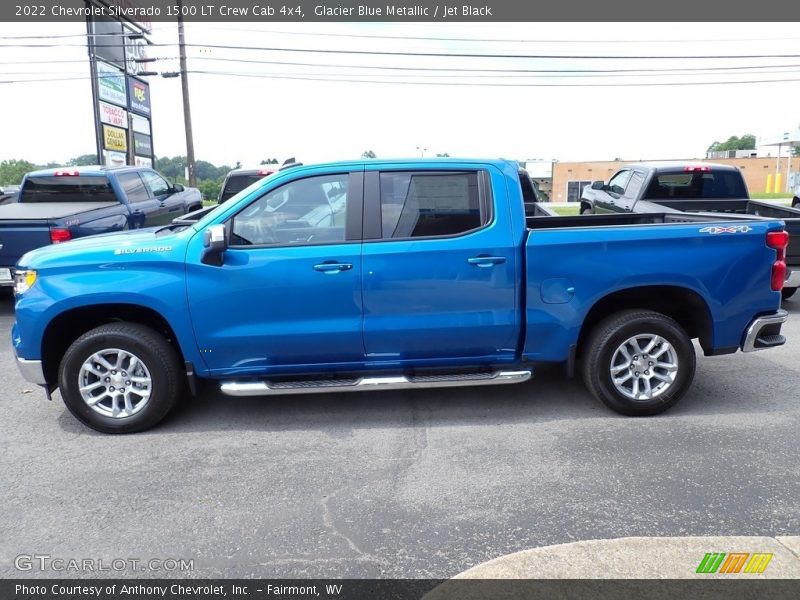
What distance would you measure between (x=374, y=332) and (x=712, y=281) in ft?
8.08

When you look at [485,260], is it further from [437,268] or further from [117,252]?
[117,252]

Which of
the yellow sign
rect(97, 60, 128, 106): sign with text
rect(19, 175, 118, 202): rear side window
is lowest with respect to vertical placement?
rect(19, 175, 118, 202): rear side window

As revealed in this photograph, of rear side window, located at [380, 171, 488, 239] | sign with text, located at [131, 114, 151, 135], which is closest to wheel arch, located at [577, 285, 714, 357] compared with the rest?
rear side window, located at [380, 171, 488, 239]

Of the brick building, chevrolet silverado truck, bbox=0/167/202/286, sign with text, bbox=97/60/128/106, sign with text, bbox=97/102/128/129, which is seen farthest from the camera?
the brick building

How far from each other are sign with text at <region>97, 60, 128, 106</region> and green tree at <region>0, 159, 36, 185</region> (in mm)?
31006

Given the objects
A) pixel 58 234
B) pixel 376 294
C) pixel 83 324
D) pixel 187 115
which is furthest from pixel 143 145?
pixel 376 294

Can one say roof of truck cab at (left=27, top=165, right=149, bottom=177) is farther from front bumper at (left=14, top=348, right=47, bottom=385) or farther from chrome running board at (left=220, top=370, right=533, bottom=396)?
chrome running board at (left=220, top=370, right=533, bottom=396)

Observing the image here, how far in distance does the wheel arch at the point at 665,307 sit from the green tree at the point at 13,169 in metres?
64.4

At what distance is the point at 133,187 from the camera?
34.9 ft

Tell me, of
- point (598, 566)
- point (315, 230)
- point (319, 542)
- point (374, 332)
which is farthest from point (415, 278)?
point (598, 566)

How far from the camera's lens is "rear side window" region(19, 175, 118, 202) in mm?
9992

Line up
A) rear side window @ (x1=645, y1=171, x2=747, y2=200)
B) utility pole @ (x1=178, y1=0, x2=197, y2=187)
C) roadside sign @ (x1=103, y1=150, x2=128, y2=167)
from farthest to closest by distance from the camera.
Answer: roadside sign @ (x1=103, y1=150, x2=128, y2=167), utility pole @ (x1=178, y1=0, x2=197, y2=187), rear side window @ (x1=645, y1=171, x2=747, y2=200)

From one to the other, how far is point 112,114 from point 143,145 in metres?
6.68

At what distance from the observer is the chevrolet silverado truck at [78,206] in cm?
792
